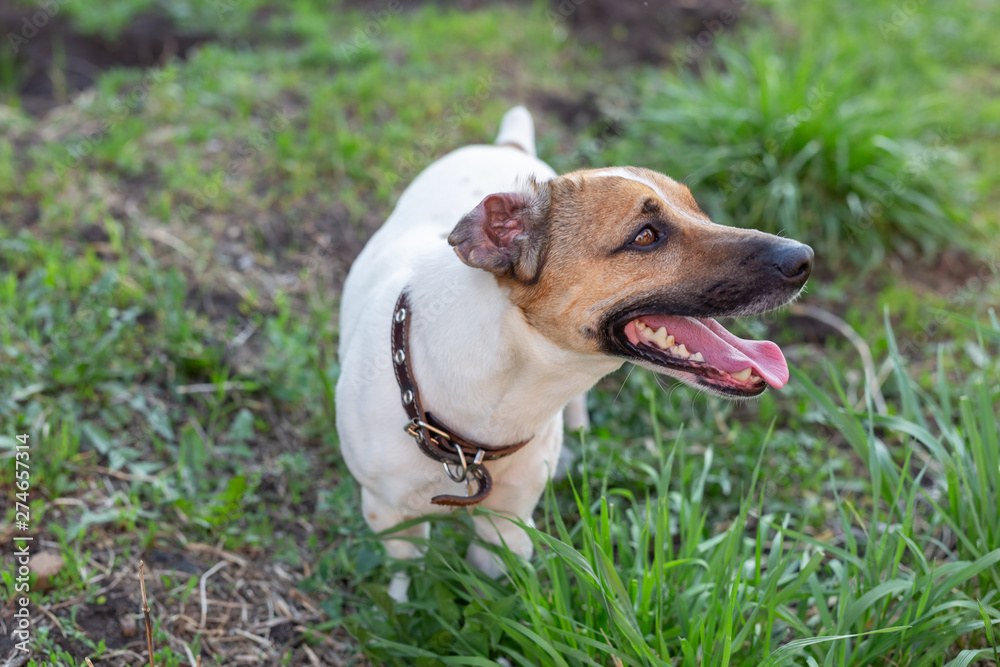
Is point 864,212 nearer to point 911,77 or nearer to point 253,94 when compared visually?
point 911,77

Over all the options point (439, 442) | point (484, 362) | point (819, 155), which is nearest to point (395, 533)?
point (439, 442)

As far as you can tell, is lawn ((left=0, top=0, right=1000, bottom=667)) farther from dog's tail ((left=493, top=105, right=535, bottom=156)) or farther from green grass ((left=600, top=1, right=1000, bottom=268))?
dog's tail ((left=493, top=105, right=535, bottom=156))

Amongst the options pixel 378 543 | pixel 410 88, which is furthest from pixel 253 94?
pixel 378 543

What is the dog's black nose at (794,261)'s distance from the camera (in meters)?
2.19

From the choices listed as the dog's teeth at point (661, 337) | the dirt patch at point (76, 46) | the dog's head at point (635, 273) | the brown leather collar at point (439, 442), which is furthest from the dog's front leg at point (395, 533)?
the dirt patch at point (76, 46)

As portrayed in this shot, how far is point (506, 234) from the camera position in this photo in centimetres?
228

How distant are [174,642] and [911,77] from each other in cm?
658

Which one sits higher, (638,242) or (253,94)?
(638,242)

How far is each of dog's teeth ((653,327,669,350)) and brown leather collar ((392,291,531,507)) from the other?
1.71 ft

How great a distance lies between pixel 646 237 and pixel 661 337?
0.28 m

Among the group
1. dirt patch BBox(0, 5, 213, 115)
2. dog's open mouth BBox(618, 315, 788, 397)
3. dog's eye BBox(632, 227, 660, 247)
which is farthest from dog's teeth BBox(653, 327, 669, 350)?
dirt patch BBox(0, 5, 213, 115)

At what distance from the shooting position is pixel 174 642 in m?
2.73

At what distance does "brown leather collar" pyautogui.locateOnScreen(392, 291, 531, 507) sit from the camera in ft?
7.77

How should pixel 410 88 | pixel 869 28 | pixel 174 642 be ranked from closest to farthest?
1. pixel 174 642
2. pixel 410 88
3. pixel 869 28
